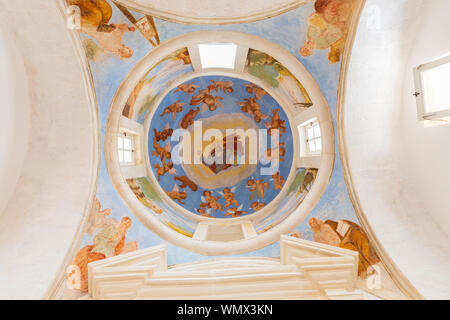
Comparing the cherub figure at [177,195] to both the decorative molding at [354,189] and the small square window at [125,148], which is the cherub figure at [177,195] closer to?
the small square window at [125,148]

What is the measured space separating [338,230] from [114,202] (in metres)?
5.63

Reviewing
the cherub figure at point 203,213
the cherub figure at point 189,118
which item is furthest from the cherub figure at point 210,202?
the cherub figure at point 189,118

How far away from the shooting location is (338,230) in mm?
6340

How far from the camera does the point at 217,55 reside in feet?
28.6

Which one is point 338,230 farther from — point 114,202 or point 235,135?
point 235,135

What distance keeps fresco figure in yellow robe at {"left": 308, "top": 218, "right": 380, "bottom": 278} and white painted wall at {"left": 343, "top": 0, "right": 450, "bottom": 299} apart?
0.35 m

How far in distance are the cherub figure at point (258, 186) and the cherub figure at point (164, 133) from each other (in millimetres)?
3926

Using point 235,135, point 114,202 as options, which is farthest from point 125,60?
point 235,135

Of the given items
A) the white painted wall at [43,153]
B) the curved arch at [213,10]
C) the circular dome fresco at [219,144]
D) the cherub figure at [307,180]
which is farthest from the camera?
the cherub figure at [307,180]

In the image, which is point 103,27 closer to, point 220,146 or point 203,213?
point 220,146

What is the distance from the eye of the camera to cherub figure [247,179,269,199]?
1059 centimetres

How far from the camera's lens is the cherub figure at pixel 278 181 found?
9.98 metres

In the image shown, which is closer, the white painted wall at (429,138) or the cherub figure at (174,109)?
the white painted wall at (429,138)

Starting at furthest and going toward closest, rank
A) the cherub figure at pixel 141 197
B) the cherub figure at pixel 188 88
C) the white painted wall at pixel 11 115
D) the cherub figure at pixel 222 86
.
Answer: the cherub figure at pixel 222 86, the cherub figure at pixel 188 88, the cherub figure at pixel 141 197, the white painted wall at pixel 11 115
